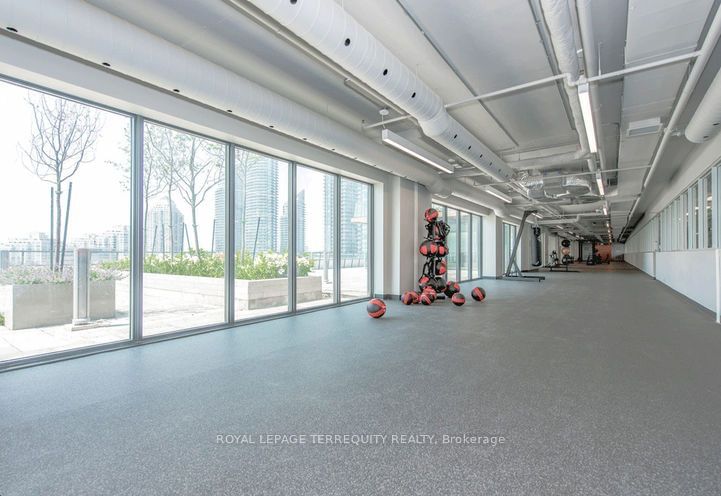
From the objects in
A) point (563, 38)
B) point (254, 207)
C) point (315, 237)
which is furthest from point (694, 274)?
point (254, 207)

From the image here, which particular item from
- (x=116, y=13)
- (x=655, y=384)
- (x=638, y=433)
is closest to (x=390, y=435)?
(x=638, y=433)

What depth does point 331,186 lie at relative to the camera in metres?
6.85

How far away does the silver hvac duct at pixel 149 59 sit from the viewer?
2.35 m

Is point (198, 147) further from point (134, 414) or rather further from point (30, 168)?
point (134, 414)

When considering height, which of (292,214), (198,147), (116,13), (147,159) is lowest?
(292,214)

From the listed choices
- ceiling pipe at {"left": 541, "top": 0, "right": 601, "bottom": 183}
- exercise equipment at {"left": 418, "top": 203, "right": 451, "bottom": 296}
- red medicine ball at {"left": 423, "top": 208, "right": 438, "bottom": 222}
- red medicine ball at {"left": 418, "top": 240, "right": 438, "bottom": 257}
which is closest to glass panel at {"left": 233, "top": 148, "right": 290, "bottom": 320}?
red medicine ball at {"left": 418, "top": 240, "right": 438, "bottom": 257}

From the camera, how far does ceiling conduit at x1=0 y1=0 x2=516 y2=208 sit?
2.35 meters

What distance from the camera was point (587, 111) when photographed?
12.5 ft

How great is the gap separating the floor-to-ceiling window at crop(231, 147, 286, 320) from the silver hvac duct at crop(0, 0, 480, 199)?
1320 mm

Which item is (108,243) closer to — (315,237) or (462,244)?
(315,237)

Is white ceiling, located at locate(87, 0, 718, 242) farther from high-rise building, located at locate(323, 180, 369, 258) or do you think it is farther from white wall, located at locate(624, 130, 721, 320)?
white wall, located at locate(624, 130, 721, 320)

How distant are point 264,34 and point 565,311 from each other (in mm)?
6241

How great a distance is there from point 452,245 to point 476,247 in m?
2.44

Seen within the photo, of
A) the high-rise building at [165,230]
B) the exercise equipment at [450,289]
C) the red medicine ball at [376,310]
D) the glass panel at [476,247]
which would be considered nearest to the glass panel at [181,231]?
the high-rise building at [165,230]
